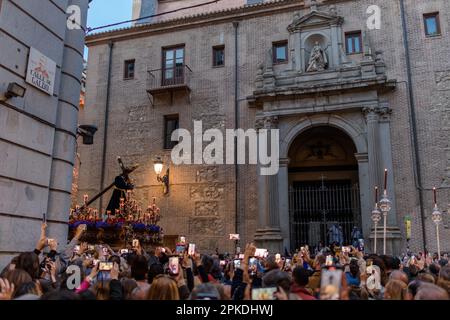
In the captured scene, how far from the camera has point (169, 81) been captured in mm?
21891

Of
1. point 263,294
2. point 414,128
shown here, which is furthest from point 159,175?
point 263,294

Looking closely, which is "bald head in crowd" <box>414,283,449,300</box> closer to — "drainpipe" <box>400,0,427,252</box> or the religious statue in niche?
"drainpipe" <box>400,0,427,252</box>

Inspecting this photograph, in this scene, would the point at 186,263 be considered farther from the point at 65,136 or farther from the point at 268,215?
the point at 268,215

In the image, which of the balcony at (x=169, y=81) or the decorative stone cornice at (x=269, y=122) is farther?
the balcony at (x=169, y=81)

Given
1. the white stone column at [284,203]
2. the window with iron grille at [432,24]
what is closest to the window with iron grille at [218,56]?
the white stone column at [284,203]

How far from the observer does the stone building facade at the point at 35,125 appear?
308 inches

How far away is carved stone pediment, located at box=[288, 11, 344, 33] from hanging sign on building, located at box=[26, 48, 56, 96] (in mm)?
13463

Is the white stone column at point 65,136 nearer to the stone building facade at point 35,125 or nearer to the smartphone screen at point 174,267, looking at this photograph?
the stone building facade at point 35,125

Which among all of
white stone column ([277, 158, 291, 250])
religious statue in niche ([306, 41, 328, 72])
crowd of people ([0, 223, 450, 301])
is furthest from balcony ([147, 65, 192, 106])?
crowd of people ([0, 223, 450, 301])

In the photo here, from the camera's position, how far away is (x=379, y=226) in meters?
16.4

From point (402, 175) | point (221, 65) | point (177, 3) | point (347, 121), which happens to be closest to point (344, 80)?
point (347, 121)

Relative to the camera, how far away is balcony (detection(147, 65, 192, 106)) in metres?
21.2

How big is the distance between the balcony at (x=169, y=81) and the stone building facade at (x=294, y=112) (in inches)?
3.1

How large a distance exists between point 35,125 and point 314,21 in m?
14.9
